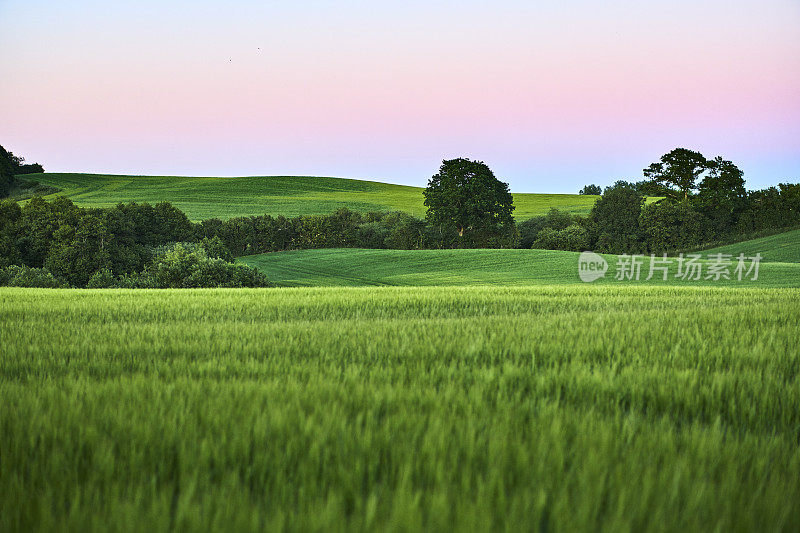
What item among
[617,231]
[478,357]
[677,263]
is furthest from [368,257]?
[478,357]

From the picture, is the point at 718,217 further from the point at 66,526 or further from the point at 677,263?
the point at 66,526

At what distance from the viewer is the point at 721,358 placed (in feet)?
13.7

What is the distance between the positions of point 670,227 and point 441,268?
117 ft

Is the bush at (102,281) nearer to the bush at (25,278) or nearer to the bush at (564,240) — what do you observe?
the bush at (25,278)

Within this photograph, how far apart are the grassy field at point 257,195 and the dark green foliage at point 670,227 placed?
22.9 metres

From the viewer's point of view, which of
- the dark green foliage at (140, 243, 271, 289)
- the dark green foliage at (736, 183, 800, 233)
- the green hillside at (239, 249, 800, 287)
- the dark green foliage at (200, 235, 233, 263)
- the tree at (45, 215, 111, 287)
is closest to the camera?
the dark green foliage at (140, 243, 271, 289)

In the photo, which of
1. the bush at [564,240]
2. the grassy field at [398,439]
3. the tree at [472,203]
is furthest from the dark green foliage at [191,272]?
the bush at [564,240]

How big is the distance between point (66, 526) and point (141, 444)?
2.30ft

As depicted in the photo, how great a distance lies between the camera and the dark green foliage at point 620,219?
→ 65.6 m

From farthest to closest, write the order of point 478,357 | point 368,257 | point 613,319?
1. point 368,257
2. point 613,319
3. point 478,357

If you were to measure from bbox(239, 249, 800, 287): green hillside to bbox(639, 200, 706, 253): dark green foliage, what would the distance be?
20889 mm

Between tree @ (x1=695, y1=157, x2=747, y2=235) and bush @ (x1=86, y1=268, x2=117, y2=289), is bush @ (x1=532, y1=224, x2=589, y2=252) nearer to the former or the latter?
tree @ (x1=695, y1=157, x2=747, y2=235)

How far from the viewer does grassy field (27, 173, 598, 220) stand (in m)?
85.2

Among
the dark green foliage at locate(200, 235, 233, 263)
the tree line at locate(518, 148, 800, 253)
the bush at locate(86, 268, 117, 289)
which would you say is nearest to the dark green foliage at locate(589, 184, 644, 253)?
the tree line at locate(518, 148, 800, 253)
